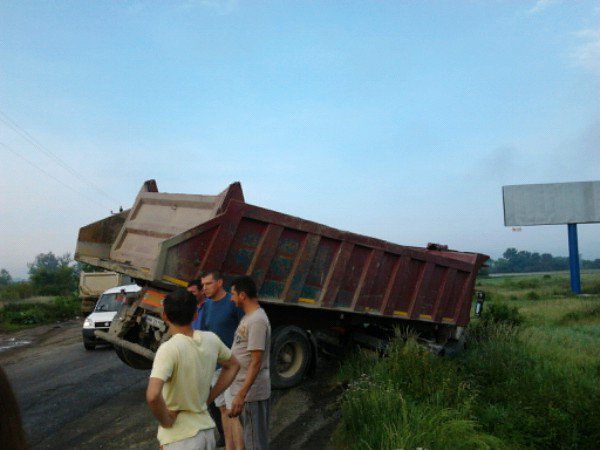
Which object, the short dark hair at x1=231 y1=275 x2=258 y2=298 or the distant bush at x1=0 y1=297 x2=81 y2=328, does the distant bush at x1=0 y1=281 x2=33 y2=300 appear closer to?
the distant bush at x1=0 y1=297 x2=81 y2=328

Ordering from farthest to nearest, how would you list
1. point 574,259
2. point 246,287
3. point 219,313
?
point 574,259 → point 219,313 → point 246,287

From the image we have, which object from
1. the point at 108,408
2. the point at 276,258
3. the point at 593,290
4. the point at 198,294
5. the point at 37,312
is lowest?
the point at 108,408

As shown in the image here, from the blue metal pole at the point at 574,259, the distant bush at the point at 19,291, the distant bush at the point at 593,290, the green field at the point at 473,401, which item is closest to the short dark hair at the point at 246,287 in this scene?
the green field at the point at 473,401

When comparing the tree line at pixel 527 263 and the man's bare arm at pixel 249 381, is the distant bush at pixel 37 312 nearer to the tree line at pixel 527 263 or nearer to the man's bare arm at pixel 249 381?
the man's bare arm at pixel 249 381

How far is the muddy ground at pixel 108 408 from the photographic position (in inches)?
224

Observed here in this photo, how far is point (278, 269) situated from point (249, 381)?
3094mm

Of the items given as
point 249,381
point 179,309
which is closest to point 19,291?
point 249,381

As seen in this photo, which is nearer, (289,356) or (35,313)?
(289,356)

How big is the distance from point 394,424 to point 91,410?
423cm

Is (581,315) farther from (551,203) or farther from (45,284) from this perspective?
(45,284)

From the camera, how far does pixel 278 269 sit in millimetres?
6930

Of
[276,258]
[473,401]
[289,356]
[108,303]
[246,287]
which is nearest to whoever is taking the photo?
[246,287]

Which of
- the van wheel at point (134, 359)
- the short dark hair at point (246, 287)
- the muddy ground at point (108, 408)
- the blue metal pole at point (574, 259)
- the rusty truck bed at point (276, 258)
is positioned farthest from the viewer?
the blue metal pole at point (574, 259)

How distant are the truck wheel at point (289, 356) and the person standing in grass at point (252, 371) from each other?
2.87 m
